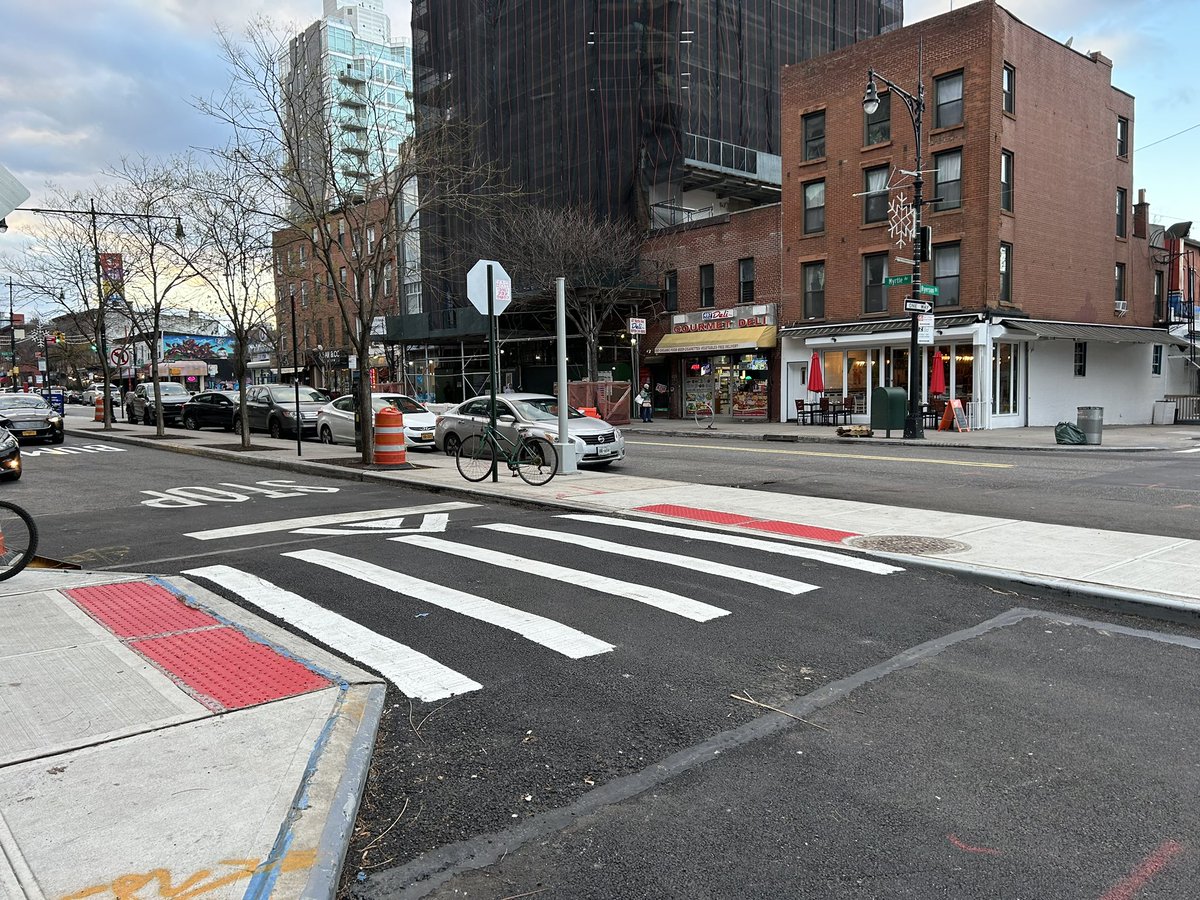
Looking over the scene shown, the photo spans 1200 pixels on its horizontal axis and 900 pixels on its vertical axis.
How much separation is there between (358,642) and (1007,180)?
28611mm

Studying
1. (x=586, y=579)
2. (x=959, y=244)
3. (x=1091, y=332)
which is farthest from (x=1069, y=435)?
(x=586, y=579)

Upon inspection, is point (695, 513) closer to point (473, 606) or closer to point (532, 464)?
point (532, 464)

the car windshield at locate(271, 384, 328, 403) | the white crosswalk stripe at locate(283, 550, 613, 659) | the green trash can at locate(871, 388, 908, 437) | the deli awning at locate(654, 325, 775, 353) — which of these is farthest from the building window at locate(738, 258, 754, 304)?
the white crosswalk stripe at locate(283, 550, 613, 659)

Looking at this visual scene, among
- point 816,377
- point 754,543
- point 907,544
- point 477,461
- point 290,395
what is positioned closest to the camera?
point 907,544

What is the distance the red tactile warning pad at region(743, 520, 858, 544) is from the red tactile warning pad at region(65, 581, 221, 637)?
5550 millimetres

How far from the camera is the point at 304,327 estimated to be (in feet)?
190

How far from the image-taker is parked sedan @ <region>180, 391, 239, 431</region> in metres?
28.6

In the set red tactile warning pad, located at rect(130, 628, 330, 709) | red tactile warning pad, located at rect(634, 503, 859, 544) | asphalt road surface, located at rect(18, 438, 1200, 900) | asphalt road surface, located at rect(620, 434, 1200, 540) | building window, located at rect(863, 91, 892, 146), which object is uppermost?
building window, located at rect(863, 91, 892, 146)

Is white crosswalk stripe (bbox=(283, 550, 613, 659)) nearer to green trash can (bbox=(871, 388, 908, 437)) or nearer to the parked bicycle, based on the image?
Result: the parked bicycle

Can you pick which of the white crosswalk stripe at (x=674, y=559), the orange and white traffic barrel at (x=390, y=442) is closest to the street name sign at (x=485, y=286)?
the orange and white traffic barrel at (x=390, y=442)

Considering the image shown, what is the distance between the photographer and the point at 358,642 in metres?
5.40

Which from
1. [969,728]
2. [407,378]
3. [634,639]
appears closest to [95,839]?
[634,639]

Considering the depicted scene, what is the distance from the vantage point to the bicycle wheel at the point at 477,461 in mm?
13500

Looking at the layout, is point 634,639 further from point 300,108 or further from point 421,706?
point 300,108
